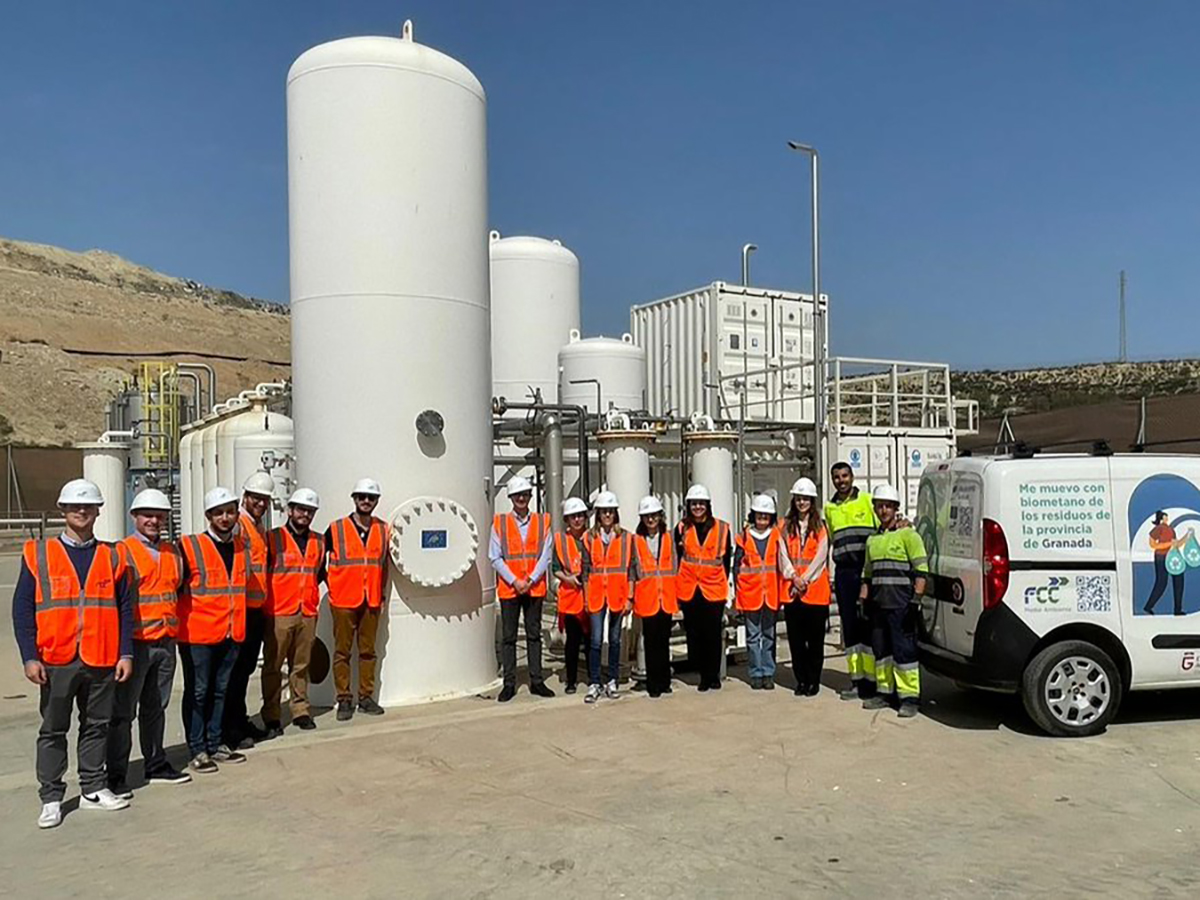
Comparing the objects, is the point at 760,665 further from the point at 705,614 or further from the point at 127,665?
the point at 127,665

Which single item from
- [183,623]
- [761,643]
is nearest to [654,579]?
[761,643]

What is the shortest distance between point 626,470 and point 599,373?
3.82 meters

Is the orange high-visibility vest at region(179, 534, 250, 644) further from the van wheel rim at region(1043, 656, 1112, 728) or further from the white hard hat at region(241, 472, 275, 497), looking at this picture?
the van wheel rim at region(1043, 656, 1112, 728)

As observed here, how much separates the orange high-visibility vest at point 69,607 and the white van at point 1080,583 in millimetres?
5553

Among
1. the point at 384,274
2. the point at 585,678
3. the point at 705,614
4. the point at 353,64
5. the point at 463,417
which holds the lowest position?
the point at 585,678

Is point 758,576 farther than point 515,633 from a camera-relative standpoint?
Yes

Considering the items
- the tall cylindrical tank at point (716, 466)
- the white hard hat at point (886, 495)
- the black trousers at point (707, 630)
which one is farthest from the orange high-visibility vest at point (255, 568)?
the tall cylindrical tank at point (716, 466)

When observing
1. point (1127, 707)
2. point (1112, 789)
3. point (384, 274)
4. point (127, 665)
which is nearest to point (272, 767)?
point (127, 665)

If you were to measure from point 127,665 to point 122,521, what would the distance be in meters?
11.1

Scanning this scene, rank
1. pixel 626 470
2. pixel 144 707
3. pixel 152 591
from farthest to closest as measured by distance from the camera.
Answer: pixel 626 470
pixel 144 707
pixel 152 591

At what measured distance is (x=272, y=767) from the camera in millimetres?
6723

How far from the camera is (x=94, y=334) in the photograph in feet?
209

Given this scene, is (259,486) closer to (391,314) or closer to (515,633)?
(391,314)

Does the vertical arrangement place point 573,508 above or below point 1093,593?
above
